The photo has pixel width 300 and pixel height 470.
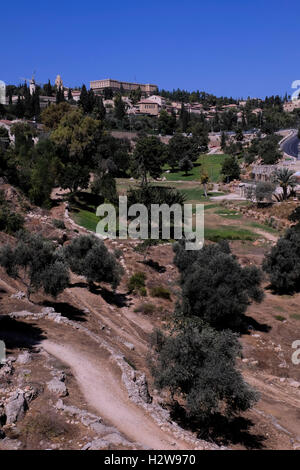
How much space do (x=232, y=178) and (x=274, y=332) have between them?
7009cm

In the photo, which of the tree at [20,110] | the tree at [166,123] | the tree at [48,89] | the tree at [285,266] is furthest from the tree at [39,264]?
the tree at [48,89]

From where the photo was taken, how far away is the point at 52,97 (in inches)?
7234

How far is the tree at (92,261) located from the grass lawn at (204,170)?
7265 cm

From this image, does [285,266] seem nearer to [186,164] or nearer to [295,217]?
[295,217]

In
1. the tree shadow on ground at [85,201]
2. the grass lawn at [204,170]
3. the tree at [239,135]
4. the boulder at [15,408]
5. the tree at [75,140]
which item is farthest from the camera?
the tree at [239,135]

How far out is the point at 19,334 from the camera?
20625mm

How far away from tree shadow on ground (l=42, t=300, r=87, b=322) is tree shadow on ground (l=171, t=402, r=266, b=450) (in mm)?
9700

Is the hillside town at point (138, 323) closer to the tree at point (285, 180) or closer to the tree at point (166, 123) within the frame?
the tree at point (285, 180)

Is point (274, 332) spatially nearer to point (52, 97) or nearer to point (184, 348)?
point (184, 348)

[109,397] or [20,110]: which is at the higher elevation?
[20,110]

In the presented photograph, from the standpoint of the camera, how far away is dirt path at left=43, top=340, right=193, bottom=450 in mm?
13266

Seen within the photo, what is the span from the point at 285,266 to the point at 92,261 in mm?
16998

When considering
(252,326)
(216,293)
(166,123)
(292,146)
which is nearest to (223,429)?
(216,293)

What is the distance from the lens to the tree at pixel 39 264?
24.9m
